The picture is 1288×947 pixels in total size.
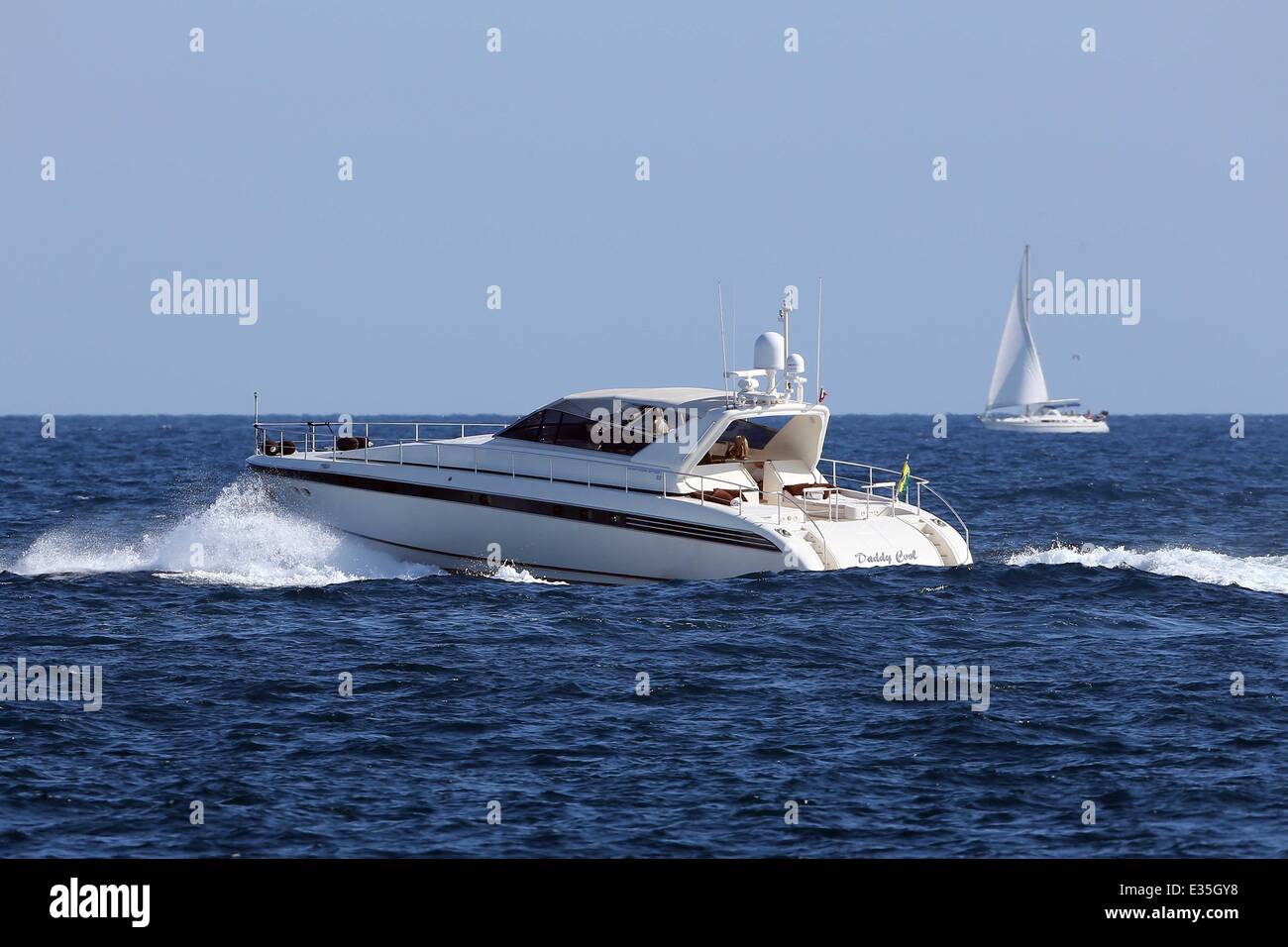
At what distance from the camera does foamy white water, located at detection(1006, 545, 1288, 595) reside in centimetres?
2178

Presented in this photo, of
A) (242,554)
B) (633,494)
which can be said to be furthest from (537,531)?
(242,554)

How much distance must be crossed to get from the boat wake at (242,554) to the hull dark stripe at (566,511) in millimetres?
1015

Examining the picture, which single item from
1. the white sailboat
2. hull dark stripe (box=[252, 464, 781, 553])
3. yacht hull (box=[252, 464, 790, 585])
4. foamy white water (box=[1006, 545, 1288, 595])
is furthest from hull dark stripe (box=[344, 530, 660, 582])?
the white sailboat

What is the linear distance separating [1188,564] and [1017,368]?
65.2 m

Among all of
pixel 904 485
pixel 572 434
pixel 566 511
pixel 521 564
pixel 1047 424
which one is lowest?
pixel 521 564

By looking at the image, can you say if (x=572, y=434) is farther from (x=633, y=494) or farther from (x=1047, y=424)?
(x=1047, y=424)

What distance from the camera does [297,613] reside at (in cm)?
1938

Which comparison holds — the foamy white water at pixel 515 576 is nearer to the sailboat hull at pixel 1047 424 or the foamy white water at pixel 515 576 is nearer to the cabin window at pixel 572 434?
the cabin window at pixel 572 434

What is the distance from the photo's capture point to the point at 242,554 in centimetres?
2377

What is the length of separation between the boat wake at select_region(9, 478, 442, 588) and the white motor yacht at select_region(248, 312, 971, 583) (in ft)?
1.00

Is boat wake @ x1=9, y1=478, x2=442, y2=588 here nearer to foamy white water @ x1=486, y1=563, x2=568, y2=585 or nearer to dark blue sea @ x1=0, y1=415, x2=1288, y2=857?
dark blue sea @ x1=0, y1=415, x2=1288, y2=857

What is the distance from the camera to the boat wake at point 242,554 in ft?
74.8

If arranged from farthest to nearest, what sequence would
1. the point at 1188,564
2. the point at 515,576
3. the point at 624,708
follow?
1. the point at 1188,564
2. the point at 515,576
3. the point at 624,708
